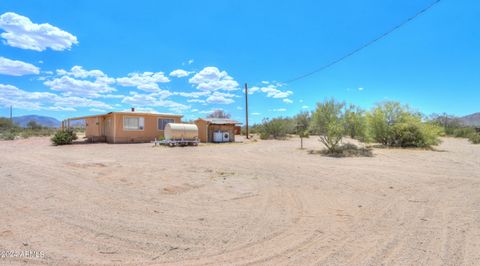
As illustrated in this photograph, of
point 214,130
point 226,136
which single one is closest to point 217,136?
point 214,130

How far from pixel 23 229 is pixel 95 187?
2.95 meters

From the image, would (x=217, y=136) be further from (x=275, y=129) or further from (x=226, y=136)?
(x=275, y=129)

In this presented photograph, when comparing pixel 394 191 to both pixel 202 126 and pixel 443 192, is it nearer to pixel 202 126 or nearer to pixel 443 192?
pixel 443 192

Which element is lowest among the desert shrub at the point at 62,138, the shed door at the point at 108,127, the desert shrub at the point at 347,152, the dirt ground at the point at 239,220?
the dirt ground at the point at 239,220

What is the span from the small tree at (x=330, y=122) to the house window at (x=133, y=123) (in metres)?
15.7

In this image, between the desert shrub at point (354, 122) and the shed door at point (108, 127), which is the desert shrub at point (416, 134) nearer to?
the desert shrub at point (354, 122)

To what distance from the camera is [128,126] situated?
2514cm

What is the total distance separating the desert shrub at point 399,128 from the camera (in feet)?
65.1

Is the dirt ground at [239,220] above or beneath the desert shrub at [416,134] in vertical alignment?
beneath

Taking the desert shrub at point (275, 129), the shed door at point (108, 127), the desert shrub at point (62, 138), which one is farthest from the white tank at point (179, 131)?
the desert shrub at point (275, 129)

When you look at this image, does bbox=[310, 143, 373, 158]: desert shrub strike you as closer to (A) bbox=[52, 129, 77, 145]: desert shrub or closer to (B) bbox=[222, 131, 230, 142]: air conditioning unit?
(B) bbox=[222, 131, 230, 142]: air conditioning unit

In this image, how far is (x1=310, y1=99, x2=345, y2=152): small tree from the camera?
650 inches

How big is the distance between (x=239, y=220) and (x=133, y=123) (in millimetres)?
22965

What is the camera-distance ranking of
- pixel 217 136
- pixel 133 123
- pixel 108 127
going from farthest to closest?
pixel 217 136 → pixel 108 127 → pixel 133 123
